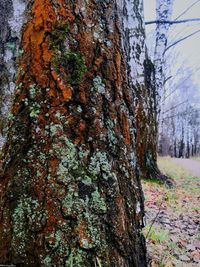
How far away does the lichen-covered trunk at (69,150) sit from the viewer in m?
1.46

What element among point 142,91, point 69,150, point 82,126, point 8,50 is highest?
point 142,91

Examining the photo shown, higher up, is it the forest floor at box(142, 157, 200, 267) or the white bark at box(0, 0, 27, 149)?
the white bark at box(0, 0, 27, 149)

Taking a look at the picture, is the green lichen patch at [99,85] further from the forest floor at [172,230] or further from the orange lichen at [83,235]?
the forest floor at [172,230]

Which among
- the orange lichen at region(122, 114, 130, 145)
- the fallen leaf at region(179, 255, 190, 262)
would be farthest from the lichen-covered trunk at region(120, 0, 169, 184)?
the orange lichen at region(122, 114, 130, 145)

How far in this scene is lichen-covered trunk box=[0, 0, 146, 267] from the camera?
1.46 meters

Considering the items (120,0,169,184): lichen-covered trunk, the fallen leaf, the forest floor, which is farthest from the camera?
(120,0,169,184): lichen-covered trunk

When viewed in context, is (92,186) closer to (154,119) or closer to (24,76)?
(24,76)

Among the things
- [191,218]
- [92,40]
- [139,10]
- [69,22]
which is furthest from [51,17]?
[139,10]

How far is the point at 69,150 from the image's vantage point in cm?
151

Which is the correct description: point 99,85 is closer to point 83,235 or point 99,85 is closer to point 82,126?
point 82,126

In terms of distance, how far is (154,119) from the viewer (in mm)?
7605

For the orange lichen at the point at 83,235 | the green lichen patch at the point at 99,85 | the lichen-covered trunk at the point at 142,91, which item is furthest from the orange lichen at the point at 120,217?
the lichen-covered trunk at the point at 142,91

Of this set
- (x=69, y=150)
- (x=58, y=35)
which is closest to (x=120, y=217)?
(x=69, y=150)

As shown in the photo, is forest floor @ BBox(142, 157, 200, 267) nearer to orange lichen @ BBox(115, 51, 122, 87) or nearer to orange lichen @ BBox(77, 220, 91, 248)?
orange lichen @ BBox(77, 220, 91, 248)
